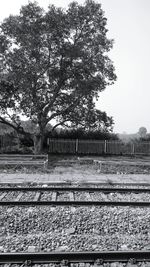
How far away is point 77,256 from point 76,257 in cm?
3

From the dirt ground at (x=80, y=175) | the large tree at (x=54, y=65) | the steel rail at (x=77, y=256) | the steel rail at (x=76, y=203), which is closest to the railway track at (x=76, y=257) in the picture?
the steel rail at (x=77, y=256)

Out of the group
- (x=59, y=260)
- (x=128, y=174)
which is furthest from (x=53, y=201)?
(x=128, y=174)

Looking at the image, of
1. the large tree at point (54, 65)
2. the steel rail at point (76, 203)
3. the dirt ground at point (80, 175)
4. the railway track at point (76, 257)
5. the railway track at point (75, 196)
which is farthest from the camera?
the large tree at point (54, 65)

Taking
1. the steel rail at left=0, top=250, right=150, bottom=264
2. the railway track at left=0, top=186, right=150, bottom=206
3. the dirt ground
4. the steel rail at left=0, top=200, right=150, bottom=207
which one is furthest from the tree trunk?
the steel rail at left=0, top=250, right=150, bottom=264

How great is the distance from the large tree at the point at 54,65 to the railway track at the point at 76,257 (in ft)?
63.8

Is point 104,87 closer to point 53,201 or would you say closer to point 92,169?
point 92,169

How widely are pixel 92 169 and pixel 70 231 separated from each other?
33.5ft

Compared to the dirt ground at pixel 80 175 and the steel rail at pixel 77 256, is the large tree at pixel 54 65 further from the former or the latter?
the steel rail at pixel 77 256

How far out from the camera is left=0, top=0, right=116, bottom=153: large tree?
2384cm

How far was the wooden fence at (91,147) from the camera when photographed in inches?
1064

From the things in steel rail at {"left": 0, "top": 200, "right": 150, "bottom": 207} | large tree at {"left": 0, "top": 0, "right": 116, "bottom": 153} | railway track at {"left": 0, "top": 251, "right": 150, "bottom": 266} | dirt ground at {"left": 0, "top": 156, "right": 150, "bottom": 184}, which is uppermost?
large tree at {"left": 0, "top": 0, "right": 116, "bottom": 153}

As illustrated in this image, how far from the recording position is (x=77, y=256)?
536cm

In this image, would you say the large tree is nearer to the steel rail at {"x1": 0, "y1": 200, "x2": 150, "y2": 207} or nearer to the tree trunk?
the tree trunk

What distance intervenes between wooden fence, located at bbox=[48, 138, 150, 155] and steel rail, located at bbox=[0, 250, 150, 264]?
21.4m
